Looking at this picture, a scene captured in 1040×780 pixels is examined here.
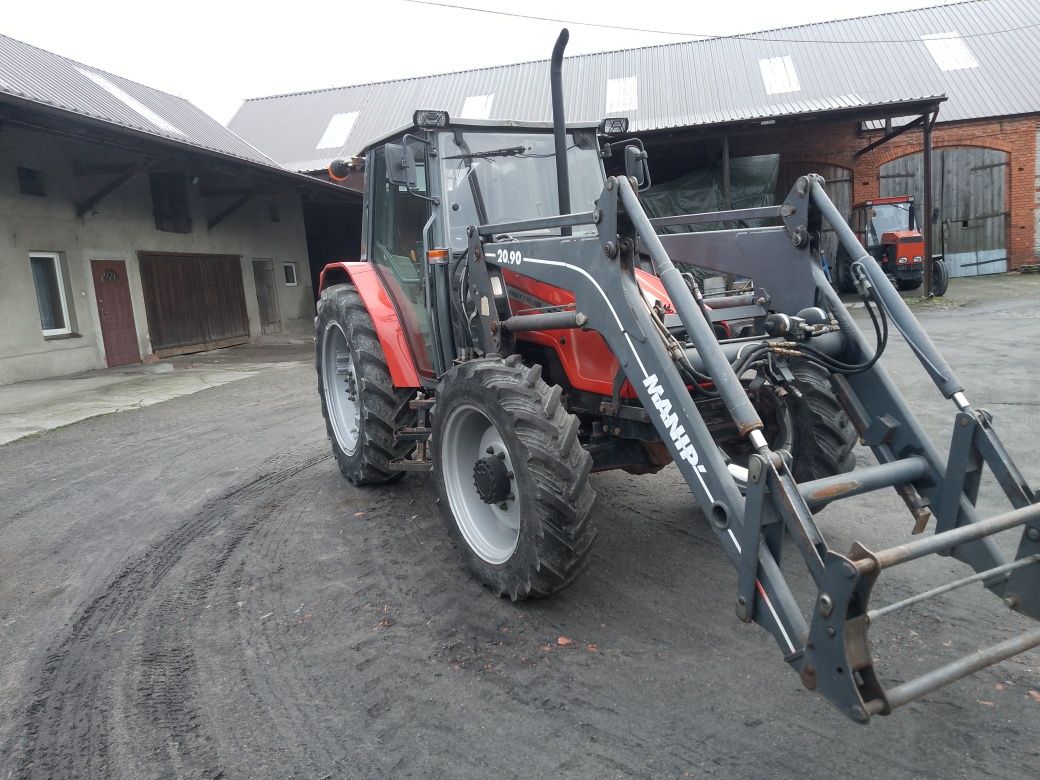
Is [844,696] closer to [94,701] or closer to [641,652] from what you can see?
[641,652]

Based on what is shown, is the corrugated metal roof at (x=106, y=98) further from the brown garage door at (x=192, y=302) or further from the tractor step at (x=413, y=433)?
the tractor step at (x=413, y=433)

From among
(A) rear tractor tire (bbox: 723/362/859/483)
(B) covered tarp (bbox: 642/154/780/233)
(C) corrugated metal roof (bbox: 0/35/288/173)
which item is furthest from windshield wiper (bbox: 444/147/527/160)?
(B) covered tarp (bbox: 642/154/780/233)

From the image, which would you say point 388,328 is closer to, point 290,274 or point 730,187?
point 730,187

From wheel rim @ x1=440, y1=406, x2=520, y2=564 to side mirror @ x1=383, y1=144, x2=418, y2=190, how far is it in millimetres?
1281

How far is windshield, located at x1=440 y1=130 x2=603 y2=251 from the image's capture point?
13.8ft

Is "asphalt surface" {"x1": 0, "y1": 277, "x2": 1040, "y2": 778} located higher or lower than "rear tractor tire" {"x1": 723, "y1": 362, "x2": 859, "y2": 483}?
lower

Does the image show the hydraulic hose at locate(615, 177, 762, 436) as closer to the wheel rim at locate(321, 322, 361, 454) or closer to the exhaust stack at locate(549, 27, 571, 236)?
the exhaust stack at locate(549, 27, 571, 236)

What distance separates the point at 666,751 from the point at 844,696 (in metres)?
0.61

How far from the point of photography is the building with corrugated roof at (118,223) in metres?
11.6

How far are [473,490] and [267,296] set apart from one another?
16.3 m

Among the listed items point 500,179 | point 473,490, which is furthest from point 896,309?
point 500,179

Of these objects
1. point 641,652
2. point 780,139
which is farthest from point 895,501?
point 780,139

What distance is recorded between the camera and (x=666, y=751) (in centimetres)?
241

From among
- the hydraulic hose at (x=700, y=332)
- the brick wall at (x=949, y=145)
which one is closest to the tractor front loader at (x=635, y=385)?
the hydraulic hose at (x=700, y=332)
